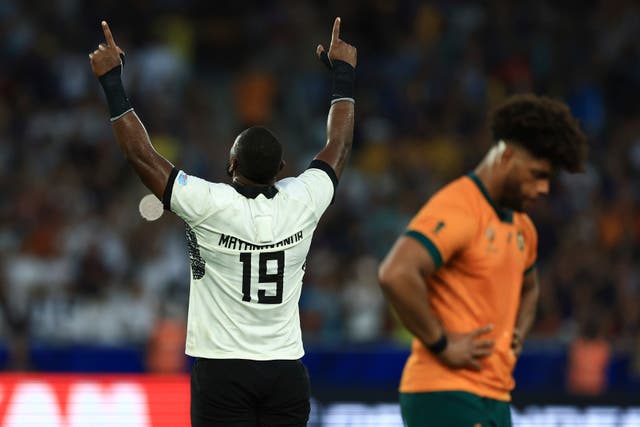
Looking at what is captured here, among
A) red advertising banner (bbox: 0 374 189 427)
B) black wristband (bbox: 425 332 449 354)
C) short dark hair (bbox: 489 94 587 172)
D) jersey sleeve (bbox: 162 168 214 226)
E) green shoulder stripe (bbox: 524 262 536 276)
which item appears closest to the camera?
jersey sleeve (bbox: 162 168 214 226)

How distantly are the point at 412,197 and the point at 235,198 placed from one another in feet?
29.4

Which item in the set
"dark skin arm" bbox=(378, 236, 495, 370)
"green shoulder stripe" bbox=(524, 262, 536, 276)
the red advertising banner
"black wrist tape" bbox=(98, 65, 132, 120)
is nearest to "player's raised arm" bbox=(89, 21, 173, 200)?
"black wrist tape" bbox=(98, 65, 132, 120)

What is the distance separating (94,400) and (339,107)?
10.6 feet

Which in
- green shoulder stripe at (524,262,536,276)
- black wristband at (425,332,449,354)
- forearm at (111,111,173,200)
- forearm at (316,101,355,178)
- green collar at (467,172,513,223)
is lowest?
black wristband at (425,332,449,354)

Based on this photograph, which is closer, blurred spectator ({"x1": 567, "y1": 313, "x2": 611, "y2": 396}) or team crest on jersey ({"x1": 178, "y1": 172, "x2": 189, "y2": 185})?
team crest on jersey ({"x1": 178, "y1": 172, "x2": 189, "y2": 185})

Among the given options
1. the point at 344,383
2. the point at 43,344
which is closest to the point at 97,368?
the point at 43,344

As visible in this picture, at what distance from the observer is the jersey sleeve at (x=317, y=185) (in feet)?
16.3

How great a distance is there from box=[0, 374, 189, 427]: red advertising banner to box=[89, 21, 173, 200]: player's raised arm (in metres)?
3.31

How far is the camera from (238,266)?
15.5 feet

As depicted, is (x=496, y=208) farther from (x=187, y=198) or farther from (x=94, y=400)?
(x=94, y=400)

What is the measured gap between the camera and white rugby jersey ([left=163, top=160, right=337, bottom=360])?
470 centimetres

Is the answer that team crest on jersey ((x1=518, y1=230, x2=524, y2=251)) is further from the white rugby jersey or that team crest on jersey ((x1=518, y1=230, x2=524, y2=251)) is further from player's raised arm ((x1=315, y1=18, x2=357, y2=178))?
the white rugby jersey

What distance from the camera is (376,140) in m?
14.7

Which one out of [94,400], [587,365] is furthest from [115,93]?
[587,365]
